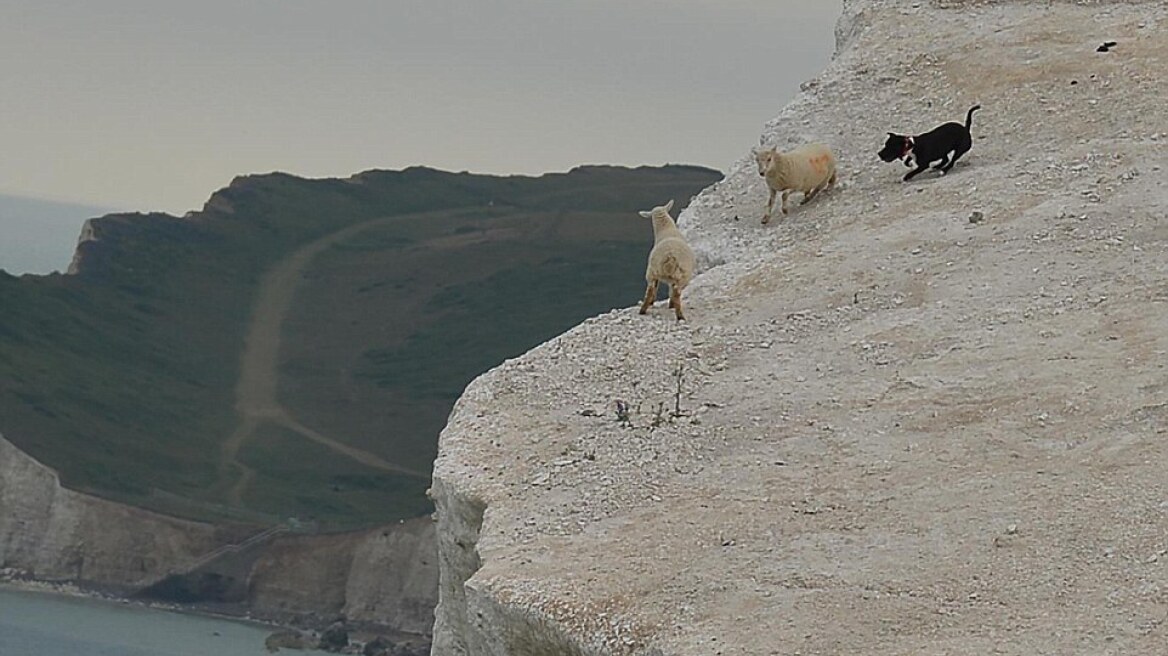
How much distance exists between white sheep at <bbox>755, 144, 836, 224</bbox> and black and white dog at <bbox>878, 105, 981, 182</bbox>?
1.92 ft

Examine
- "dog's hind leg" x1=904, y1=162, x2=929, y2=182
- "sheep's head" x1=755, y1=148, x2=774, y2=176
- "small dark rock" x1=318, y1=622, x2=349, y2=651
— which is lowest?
"small dark rock" x1=318, y1=622, x2=349, y2=651

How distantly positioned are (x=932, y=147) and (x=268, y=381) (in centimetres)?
2120

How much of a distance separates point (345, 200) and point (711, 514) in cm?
3031

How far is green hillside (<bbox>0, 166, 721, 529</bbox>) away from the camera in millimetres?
33406

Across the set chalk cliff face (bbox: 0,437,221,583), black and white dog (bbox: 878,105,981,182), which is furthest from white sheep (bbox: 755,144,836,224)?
chalk cliff face (bbox: 0,437,221,583)

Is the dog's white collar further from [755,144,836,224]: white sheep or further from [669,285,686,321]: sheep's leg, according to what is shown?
[669,285,686,321]: sheep's leg

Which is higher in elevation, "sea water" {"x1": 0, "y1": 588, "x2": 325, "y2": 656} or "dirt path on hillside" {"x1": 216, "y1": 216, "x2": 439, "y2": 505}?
"dirt path on hillside" {"x1": 216, "y1": 216, "x2": 439, "y2": 505}

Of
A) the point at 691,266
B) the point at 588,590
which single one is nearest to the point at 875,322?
the point at 691,266

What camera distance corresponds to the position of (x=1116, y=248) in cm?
1495

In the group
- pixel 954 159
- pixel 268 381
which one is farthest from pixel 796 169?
pixel 268 381

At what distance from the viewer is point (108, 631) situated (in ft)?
94.9

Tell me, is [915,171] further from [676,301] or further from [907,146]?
[676,301]

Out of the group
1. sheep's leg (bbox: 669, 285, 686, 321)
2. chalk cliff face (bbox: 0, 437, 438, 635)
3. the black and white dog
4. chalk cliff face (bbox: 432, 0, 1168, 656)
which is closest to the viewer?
chalk cliff face (bbox: 432, 0, 1168, 656)

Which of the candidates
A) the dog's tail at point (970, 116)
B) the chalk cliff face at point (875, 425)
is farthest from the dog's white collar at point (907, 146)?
the dog's tail at point (970, 116)
